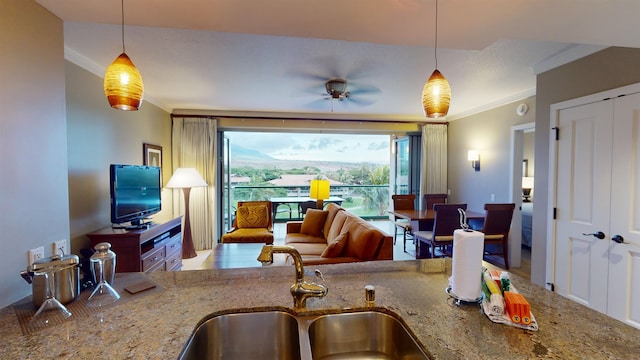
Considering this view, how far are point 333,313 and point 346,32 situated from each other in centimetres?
153

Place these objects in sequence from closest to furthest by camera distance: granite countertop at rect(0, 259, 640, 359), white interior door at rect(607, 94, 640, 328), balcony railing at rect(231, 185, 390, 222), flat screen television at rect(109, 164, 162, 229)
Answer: granite countertop at rect(0, 259, 640, 359) < white interior door at rect(607, 94, 640, 328) < flat screen television at rect(109, 164, 162, 229) < balcony railing at rect(231, 185, 390, 222)

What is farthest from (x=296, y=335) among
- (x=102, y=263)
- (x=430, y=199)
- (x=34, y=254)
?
(x=430, y=199)

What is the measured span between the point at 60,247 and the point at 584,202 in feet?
12.4

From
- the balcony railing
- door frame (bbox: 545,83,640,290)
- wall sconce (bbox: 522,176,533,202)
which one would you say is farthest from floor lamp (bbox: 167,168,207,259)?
wall sconce (bbox: 522,176,533,202)

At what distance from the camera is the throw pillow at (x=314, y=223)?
4348 mm

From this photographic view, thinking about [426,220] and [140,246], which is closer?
[140,246]

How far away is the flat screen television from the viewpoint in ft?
9.23

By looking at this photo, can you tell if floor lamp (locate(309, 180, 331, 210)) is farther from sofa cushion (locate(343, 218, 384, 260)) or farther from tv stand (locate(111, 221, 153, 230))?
tv stand (locate(111, 221, 153, 230))

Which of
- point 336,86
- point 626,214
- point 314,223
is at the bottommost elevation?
point 314,223

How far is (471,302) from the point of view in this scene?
1157mm

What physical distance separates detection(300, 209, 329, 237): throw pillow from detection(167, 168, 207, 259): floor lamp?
175 cm

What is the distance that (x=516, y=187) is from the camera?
13.0ft

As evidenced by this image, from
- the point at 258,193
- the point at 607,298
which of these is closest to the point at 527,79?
the point at 607,298

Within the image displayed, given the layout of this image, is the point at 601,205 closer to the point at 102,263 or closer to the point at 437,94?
the point at 437,94
